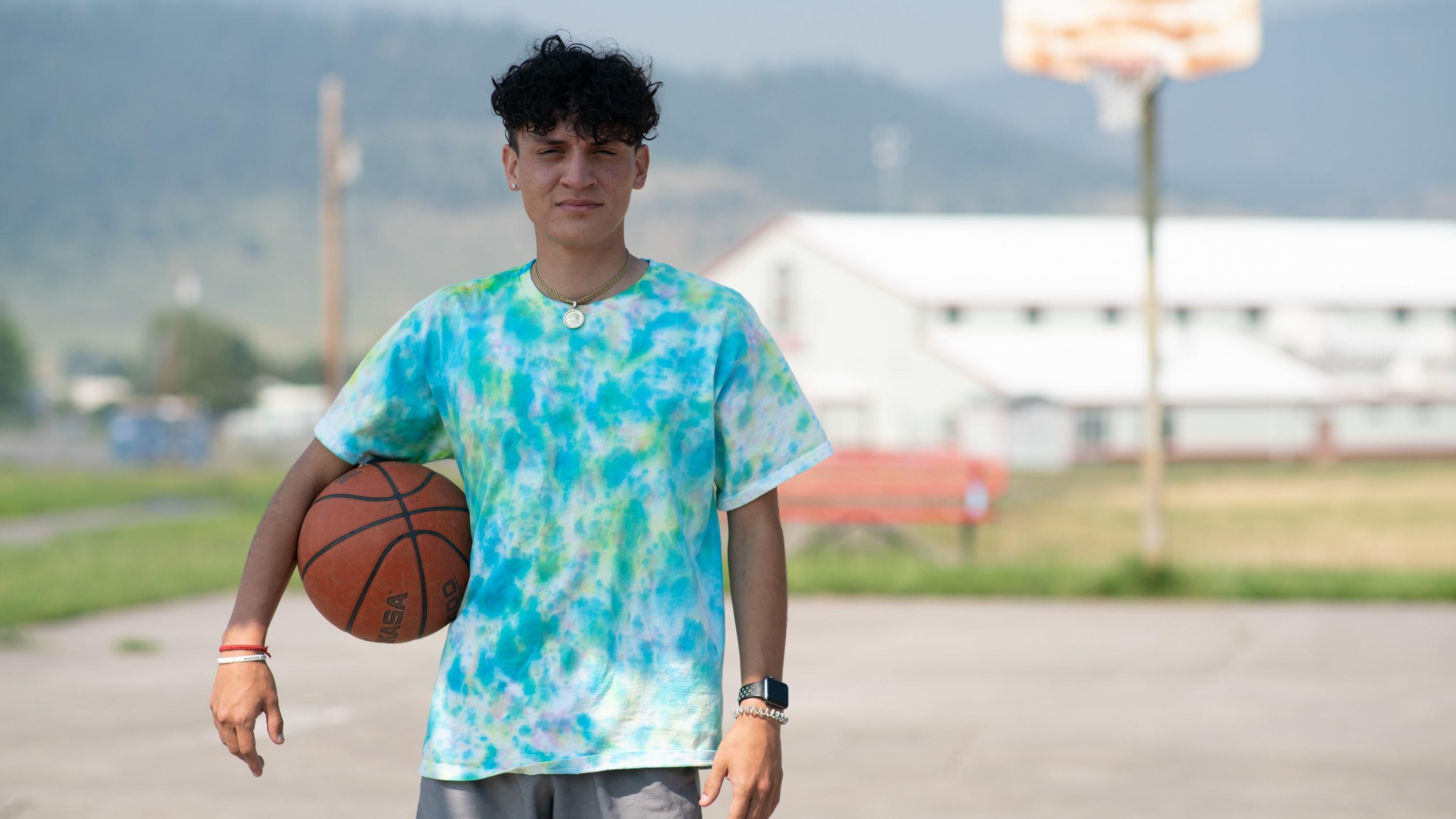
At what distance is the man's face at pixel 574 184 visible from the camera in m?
2.70

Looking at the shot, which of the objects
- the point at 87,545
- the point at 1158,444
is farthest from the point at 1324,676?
the point at 87,545

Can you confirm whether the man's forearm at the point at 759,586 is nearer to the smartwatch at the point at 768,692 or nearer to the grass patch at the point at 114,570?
the smartwatch at the point at 768,692

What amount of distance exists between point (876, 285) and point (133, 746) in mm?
46684

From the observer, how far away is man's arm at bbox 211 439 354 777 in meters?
2.67

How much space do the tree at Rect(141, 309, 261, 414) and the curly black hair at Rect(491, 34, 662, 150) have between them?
123160 millimetres

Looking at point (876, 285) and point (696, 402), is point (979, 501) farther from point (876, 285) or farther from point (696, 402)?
point (876, 285)

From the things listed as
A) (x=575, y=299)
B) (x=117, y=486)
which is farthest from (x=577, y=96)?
(x=117, y=486)

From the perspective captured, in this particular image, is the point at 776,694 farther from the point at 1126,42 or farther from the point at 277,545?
the point at 1126,42

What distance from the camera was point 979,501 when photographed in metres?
15.3

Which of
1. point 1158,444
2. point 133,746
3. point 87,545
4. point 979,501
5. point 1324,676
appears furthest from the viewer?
point 87,545

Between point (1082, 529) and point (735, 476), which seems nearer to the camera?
point (735, 476)

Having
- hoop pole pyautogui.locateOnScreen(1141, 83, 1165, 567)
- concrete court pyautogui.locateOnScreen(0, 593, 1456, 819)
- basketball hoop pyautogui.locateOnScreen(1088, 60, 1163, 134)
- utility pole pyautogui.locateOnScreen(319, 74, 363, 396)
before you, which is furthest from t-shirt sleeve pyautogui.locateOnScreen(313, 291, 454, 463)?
utility pole pyautogui.locateOnScreen(319, 74, 363, 396)

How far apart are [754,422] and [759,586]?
0.94 feet

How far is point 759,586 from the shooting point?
2721 mm
